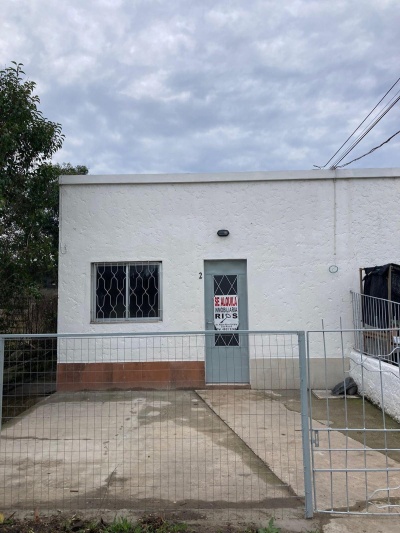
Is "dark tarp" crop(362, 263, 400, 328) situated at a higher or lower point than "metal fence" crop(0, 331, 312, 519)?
higher

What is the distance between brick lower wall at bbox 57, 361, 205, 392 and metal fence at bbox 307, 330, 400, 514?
7.81 ft

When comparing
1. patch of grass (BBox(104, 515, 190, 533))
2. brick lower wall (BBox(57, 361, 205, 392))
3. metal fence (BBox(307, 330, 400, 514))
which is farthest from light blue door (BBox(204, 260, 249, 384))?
patch of grass (BBox(104, 515, 190, 533))

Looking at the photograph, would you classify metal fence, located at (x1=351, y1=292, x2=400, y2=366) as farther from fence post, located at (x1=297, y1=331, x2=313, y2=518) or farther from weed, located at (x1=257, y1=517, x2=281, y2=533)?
weed, located at (x1=257, y1=517, x2=281, y2=533)

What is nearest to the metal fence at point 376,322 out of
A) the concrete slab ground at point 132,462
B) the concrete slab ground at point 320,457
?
the concrete slab ground at point 320,457

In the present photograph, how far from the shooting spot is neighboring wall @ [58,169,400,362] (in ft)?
28.8

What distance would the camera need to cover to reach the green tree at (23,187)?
24.9 feet

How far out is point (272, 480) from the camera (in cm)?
445

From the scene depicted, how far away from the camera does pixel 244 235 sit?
29.2ft

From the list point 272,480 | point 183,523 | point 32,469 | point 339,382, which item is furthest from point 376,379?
point 32,469

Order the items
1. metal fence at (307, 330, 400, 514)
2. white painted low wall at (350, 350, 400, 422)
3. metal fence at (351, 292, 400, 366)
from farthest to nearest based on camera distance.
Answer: metal fence at (351, 292, 400, 366) → white painted low wall at (350, 350, 400, 422) → metal fence at (307, 330, 400, 514)

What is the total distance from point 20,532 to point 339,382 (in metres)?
6.68

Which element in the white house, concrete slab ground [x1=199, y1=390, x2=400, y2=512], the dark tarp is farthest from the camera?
the white house

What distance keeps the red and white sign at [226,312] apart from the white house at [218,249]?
0.8 inches

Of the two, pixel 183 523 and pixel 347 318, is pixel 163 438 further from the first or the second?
pixel 347 318
